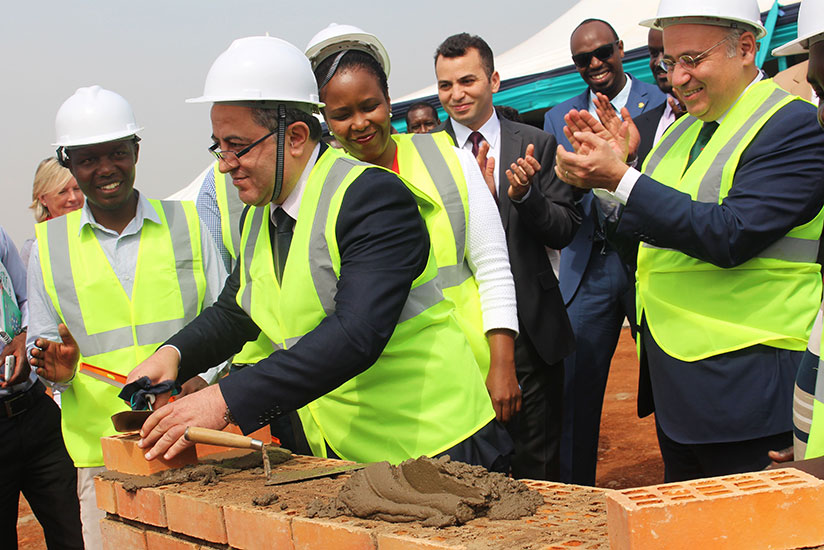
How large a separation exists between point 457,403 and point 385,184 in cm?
72

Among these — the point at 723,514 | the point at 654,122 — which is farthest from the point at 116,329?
the point at 654,122

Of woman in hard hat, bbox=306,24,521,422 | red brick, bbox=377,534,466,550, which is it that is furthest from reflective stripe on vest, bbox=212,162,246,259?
red brick, bbox=377,534,466,550

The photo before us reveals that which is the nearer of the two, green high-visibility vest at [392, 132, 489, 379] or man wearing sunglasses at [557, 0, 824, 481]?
man wearing sunglasses at [557, 0, 824, 481]

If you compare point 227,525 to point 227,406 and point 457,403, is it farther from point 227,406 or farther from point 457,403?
point 457,403

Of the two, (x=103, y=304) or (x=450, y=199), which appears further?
(x=103, y=304)

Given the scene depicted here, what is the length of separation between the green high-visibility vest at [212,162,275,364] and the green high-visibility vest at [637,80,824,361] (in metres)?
1.72

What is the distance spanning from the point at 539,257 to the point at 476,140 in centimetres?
81

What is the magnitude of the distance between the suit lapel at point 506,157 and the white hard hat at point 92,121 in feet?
5.88

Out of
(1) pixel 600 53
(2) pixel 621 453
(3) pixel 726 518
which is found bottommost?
(2) pixel 621 453

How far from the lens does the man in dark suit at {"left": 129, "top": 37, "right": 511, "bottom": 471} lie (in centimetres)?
240

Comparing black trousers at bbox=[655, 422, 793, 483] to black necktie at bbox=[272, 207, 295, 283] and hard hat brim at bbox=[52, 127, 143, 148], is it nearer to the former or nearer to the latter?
black necktie at bbox=[272, 207, 295, 283]

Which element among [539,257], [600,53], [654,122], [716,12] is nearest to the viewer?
[716,12]

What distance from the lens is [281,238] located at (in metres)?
2.78

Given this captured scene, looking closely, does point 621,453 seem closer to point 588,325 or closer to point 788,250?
point 588,325
